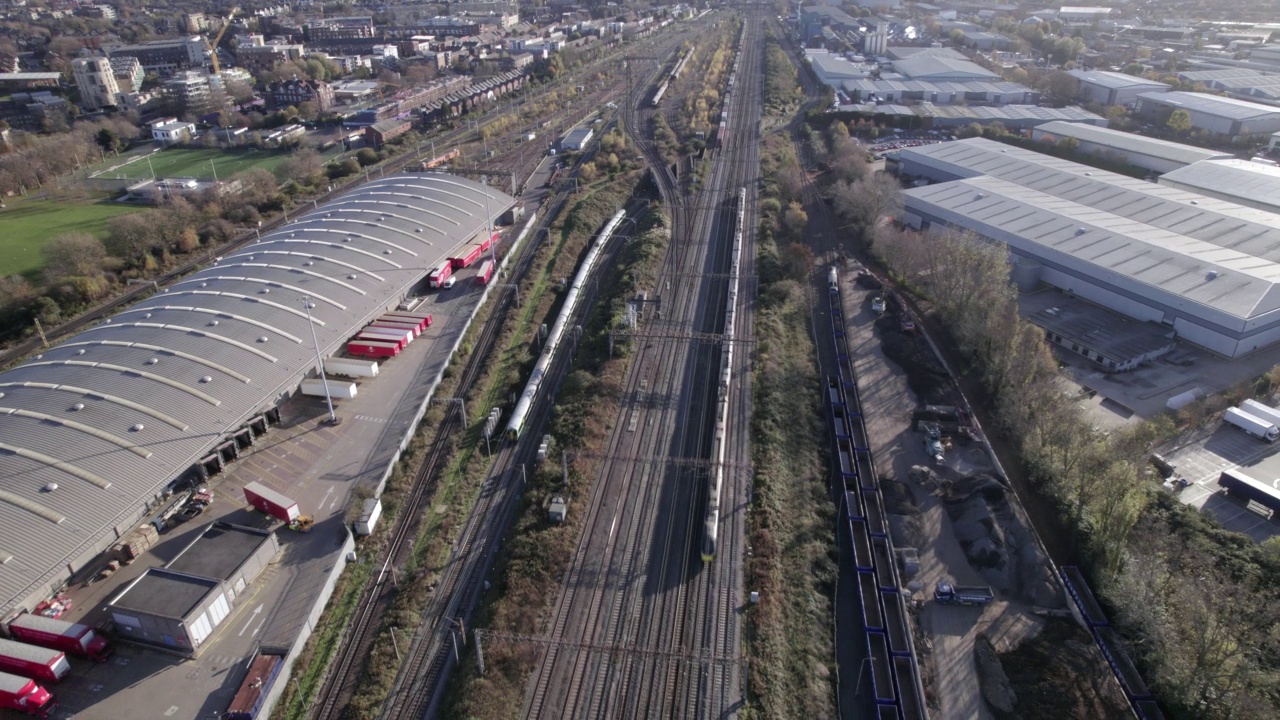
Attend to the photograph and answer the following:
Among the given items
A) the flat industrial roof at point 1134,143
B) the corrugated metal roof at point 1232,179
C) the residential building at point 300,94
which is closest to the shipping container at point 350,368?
the corrugated metal roof at point 1232,179

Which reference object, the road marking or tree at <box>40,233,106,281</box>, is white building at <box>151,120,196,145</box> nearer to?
tree at <box>40,233,106,281</box>

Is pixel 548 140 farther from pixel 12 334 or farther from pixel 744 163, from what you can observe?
pixel 12 334

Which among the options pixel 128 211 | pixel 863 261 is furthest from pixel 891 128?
pixel 128 211

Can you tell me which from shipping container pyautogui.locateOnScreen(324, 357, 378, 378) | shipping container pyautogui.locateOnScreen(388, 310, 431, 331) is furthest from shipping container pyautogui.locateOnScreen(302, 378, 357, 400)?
shipping container pyautogui.locateOnScreen(388, 310, 431, 331)

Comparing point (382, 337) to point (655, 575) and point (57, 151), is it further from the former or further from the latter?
point (57, 151)

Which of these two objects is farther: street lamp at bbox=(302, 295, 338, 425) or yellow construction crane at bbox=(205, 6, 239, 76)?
yellow construction crane at bbox=(205, 6, 239, 76)

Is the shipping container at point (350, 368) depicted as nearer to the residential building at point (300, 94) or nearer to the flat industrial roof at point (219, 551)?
the flat industrial roof at point (219, 551)
